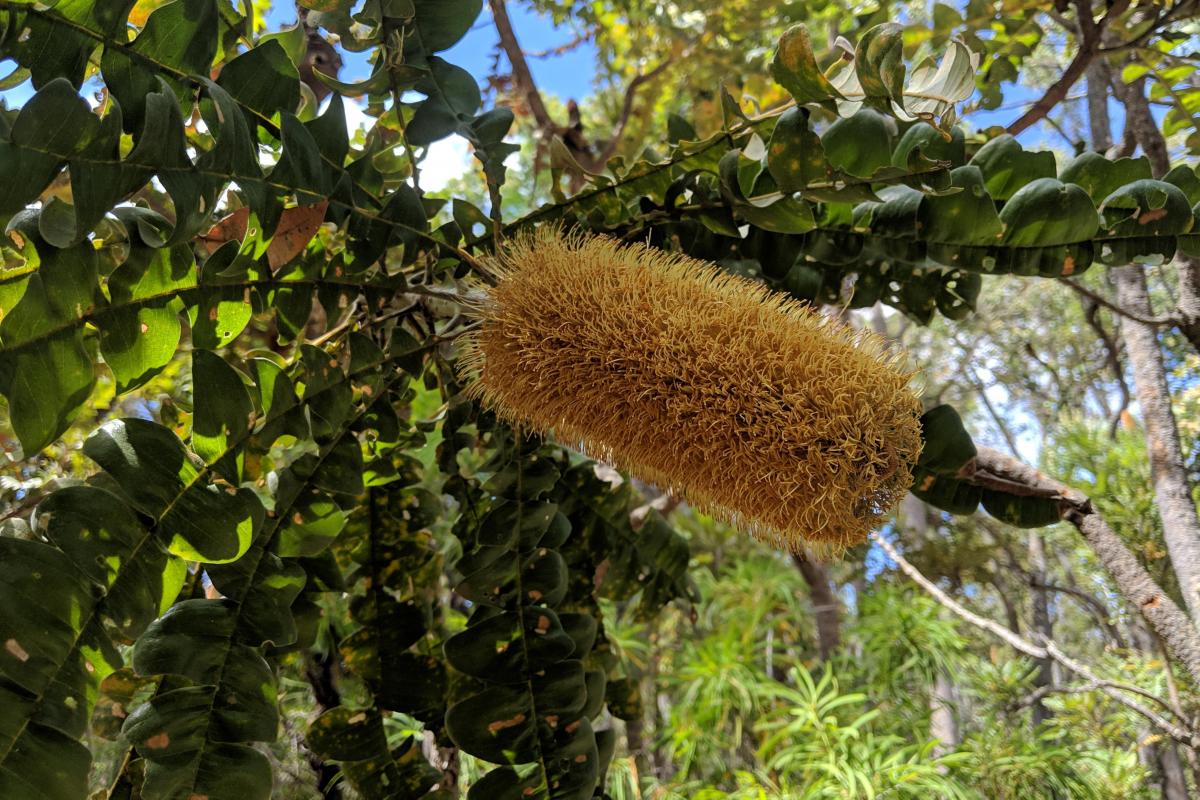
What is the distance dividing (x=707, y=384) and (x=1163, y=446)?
1.27 metres

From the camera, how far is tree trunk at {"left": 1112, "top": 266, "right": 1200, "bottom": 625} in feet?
4.11

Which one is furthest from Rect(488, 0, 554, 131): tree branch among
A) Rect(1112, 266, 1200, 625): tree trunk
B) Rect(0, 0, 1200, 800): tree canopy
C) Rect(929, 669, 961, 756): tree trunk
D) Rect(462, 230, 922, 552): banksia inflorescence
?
Rect(929, 669, 961, 756): tree trunk

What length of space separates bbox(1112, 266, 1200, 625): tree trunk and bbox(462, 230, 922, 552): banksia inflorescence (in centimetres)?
106

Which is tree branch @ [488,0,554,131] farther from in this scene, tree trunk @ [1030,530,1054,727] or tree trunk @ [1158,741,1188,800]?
tree trunk @ [1030,530,1054,727]

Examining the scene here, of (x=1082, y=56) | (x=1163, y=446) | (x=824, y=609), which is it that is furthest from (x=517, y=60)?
(x=824, y=609)

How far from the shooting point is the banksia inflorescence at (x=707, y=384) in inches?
17.6

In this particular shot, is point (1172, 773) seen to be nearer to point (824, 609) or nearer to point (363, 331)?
point (824, 609)

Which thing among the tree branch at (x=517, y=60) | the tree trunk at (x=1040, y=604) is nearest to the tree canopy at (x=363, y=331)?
the tree branch at (x=517, y=60)

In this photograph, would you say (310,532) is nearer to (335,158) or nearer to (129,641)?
(129,641)

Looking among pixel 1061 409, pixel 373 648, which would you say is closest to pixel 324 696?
pixel 373 648

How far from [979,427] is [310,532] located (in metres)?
6.95

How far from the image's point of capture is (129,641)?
390mm

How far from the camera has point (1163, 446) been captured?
1.35 metres

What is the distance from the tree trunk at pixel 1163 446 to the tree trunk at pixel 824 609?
730 mm
